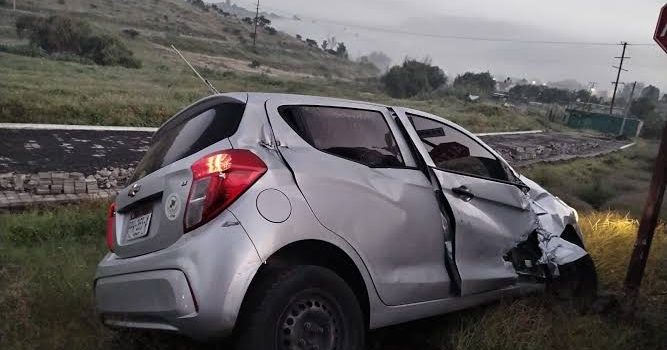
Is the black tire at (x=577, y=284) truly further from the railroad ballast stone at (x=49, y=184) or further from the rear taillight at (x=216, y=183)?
the railroad ballast stone at (x=49, y=184)

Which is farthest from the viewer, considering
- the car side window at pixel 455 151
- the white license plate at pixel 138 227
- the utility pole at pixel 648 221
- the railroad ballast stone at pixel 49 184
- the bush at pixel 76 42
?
the bush at pixel 76 42

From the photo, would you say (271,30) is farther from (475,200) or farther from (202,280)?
(202,280)

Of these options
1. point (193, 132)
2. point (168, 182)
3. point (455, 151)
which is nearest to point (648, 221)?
point (455, 151)

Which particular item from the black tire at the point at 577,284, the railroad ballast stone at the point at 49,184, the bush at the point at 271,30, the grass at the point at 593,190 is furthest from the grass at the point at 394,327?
the bush at the point at 271,30

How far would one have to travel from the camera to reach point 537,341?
3.45m

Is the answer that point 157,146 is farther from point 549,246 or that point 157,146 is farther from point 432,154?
point 549,246

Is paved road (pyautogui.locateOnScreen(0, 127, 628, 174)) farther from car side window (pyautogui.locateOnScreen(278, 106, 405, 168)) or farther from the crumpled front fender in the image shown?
the crumpled front fender

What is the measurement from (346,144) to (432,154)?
0.75 m

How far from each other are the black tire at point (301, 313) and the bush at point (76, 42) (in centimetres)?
3533

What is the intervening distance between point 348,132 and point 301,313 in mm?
1046

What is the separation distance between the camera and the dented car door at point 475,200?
11.0 ft

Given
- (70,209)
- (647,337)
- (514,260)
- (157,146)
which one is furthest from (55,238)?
(647,337)

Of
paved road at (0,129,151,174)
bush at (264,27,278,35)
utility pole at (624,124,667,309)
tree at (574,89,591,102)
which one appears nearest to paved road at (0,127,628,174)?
paved road at (0,129,151,174)

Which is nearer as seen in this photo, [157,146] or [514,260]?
[157,146]
